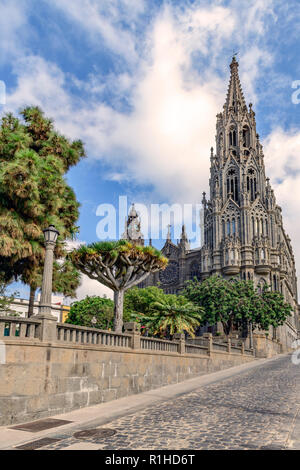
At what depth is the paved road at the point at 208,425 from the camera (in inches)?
277

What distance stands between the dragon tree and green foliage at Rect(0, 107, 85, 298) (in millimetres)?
1274

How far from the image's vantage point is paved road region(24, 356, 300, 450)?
7.03 meters

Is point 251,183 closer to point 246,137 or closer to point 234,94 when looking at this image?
point 246,137

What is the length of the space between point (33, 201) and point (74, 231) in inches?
209

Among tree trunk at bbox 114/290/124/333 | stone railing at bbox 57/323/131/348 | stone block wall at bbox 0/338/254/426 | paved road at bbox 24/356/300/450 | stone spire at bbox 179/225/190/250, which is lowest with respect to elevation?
paved road at bbox 24/356/300/450

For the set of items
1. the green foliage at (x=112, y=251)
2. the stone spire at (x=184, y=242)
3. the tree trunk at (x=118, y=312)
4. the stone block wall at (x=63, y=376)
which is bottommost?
the stone block wall at (x=63, y=376)

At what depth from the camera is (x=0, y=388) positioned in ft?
28.8

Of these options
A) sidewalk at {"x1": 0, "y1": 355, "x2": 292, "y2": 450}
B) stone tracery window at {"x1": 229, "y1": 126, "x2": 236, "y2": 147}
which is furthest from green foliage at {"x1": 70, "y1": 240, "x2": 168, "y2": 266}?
stone tracery window at {"x1": 229, "y1": 126, "x2": 236, "y2": 147}

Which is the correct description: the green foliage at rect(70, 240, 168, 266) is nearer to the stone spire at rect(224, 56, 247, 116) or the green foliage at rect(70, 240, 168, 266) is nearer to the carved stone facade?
the carved stone facade

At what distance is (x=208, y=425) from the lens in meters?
8.57

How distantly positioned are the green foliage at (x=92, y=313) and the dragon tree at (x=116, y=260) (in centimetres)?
2702

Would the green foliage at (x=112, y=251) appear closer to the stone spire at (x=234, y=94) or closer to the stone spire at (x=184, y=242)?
the stone spire at (x=184, y=242)

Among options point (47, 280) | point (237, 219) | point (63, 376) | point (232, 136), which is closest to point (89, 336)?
point (63, 376)

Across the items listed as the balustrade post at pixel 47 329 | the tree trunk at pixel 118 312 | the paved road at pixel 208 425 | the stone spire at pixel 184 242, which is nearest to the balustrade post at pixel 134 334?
the tree trunk at pixel 118 312
